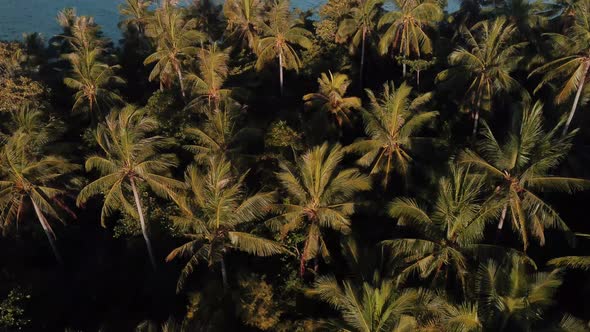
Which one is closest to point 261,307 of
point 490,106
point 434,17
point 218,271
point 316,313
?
point 316,313

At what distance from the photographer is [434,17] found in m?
25.4

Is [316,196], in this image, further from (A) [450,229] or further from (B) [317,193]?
(A) [450,229]

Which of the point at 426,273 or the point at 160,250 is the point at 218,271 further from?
the point at 426,273

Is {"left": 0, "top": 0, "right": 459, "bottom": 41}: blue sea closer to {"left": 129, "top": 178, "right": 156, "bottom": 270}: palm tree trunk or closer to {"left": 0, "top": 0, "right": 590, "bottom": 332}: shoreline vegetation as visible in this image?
{"left": 0, "top": 0, "right": 590, "bottom": 332}: shoreline vegetation

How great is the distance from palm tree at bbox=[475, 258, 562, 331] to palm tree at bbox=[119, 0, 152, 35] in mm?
35833

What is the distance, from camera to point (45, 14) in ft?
282

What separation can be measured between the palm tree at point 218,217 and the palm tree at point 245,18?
17779 millimetres

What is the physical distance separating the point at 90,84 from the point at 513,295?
86.3 ft

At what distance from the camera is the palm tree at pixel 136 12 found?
37.6 metres

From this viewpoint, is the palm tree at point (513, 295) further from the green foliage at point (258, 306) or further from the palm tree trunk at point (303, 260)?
the green foliage at point (258, 306)

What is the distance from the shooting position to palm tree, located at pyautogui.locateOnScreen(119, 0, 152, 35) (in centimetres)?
3756

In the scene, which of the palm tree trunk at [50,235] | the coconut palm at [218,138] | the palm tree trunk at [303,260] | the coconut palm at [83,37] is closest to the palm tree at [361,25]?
the coconut palm at [218,138]

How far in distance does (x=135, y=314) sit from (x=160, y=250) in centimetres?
328

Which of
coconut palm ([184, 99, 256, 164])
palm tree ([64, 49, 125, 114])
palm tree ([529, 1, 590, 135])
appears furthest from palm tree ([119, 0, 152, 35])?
palm tree ([529, 1, 590, 135])
